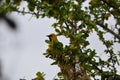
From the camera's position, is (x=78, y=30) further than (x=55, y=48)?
Yes

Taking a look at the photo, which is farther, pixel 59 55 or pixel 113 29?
pixel 113 29

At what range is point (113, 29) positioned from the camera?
7.30 metres

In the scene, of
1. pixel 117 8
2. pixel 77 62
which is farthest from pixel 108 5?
pixel 77 62

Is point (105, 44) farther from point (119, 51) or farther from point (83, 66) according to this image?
point (83, 66)

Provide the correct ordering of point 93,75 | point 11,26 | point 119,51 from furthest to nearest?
point 119,51 < point 93,75 < point 11,26

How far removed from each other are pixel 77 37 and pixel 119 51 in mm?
3327

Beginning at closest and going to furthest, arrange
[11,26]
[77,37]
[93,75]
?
[11,26]
[77,37]
[93,75]

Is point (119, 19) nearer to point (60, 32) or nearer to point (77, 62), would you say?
point (60, 32)

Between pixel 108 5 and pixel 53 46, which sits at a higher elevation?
pixel 108 5

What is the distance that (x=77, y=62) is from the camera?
11.8ft

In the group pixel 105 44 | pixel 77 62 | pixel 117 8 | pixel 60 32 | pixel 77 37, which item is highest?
pixel 117 8


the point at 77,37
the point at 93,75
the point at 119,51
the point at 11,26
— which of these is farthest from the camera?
the point at 119,51

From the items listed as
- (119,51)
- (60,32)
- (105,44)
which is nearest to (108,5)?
(105,44)

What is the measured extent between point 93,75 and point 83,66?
3.86 ft
